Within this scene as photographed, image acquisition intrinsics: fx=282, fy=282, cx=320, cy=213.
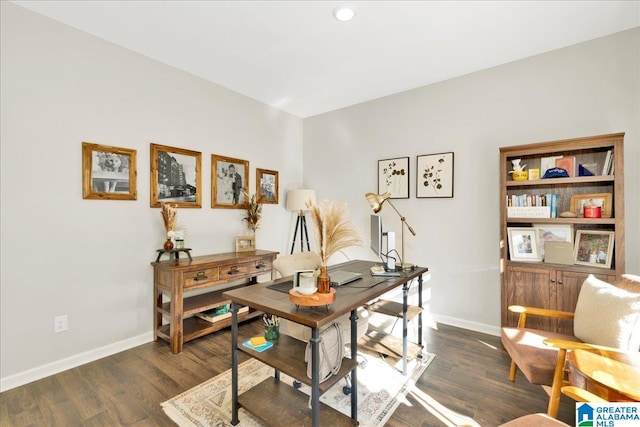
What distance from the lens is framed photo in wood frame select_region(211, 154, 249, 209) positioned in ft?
11.1

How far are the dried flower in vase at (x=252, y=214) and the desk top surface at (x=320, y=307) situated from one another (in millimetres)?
1730

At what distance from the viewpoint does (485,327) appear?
3.00m

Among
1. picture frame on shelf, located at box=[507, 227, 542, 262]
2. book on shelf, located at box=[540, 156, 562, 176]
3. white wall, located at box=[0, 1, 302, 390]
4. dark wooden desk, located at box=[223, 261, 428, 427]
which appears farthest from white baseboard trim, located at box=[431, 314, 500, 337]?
white wall, located at box=[0, 1, 302, 390]

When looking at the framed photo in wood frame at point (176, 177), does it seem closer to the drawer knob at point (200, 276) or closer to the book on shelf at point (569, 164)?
the drawer knob at point (200, 276)

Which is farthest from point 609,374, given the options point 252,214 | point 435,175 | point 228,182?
point 228,182

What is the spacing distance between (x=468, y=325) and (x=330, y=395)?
1935 mm

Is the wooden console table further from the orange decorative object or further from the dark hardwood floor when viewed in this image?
the orange decorative object

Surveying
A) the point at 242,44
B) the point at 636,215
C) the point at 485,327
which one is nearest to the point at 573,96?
the point at 636,215

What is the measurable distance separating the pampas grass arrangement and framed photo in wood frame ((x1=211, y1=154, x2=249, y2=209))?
2.26 metres

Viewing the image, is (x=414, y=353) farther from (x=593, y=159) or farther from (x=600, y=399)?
(x=593, y=159)

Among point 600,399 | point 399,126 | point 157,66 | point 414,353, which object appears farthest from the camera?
point 399,126

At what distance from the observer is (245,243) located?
140 inches

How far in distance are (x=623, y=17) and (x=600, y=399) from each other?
282 cm

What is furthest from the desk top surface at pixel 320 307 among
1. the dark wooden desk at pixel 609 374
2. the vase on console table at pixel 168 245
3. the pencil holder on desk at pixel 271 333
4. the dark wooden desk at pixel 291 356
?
the vase on console table at pixel 168 245
